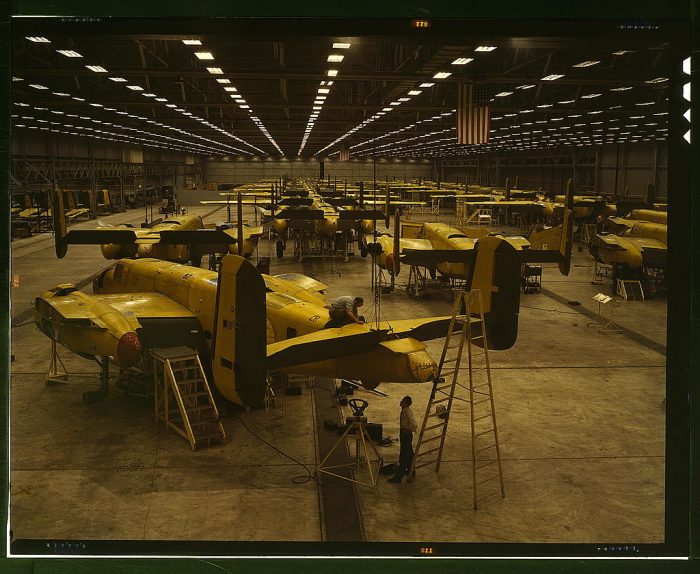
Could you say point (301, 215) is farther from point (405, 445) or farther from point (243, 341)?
point (243, 341)

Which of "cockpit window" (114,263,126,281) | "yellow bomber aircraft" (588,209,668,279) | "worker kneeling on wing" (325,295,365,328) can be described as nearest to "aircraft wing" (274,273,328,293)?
"cockpit window" (114,263,126,281)

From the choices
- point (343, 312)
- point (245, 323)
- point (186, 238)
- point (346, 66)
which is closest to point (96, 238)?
point (186, 238)

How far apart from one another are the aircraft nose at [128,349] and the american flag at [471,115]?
14.1 m

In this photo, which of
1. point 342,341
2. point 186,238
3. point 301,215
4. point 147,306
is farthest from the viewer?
point 301,215

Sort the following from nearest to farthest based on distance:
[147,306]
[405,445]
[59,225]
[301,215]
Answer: [405,445] → [147,306] → [59,225] → [301,215]

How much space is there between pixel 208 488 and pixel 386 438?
378 centimetres

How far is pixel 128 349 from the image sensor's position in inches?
511

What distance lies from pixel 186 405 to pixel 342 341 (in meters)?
5.00

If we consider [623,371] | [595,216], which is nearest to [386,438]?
[623,371]

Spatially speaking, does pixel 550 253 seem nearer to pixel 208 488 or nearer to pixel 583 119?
pixel 208 488

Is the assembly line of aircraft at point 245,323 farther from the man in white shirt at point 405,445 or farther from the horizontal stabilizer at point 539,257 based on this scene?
the horizontal stabilizer at point 539,257

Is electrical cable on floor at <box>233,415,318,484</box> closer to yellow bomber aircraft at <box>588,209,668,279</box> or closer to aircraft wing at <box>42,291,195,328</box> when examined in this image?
aircraft wing at <box>42,291,195,328</box>

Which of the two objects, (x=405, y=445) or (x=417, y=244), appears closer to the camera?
(x=405, y=445)

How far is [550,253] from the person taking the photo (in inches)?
674
